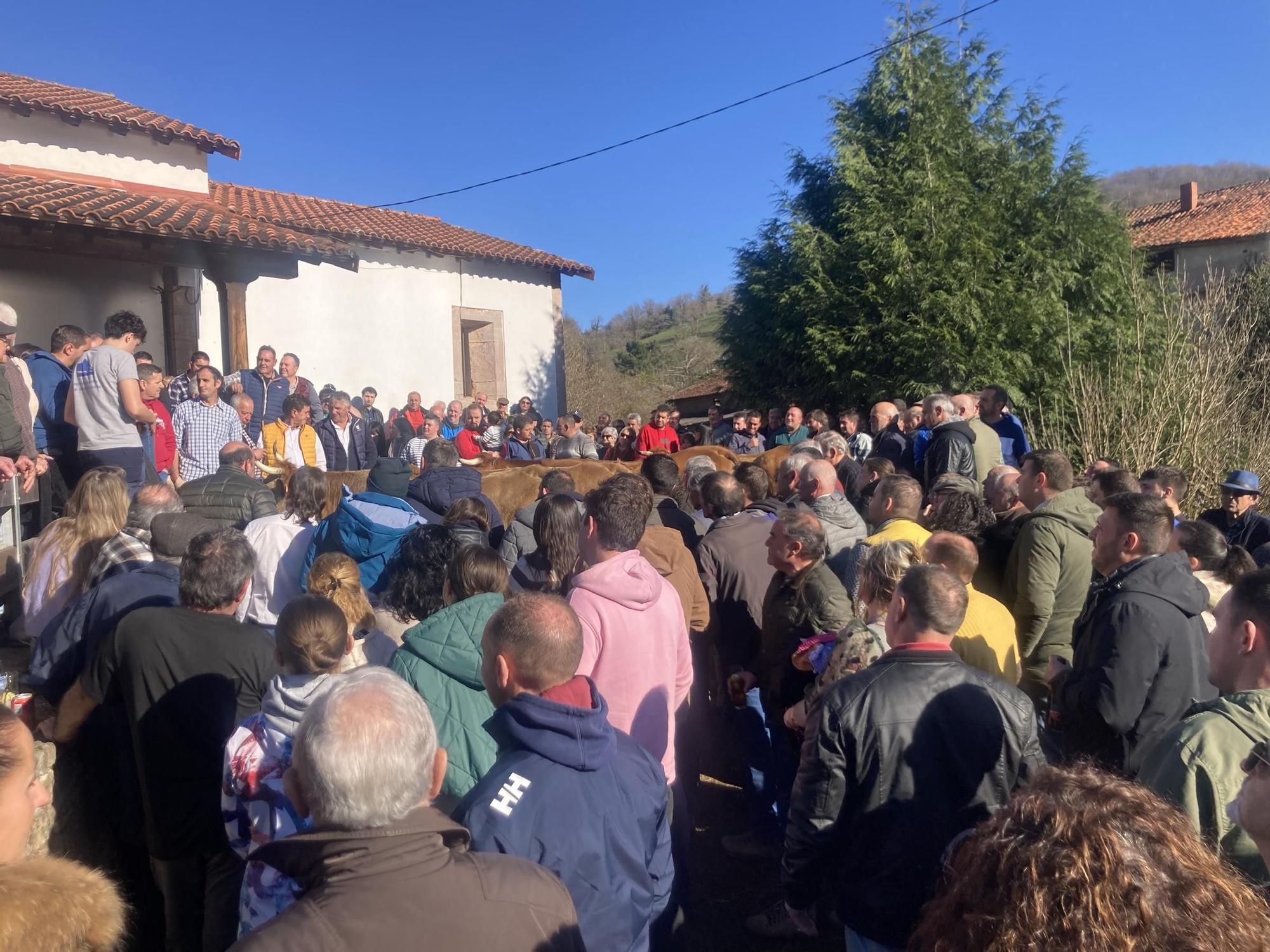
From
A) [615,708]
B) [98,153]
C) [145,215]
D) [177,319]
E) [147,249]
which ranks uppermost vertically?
[98,153]

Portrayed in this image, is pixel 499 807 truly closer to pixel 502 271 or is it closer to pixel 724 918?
pixel 724 918

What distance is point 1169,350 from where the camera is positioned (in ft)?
31.4

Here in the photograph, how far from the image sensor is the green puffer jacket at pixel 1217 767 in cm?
198

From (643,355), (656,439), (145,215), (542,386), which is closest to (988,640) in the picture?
(656,439)

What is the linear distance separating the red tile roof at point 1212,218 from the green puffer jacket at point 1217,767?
1113 inches

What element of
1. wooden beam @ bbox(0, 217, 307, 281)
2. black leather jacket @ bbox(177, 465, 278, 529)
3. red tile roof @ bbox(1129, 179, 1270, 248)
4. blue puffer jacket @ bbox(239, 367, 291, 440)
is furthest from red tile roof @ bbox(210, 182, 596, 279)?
red tile roof @ bbox(1129, 179, 1270, 248)

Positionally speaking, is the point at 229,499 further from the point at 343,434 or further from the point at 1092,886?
the point at 1092,886

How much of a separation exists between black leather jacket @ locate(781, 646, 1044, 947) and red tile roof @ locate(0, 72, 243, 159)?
14381 mm

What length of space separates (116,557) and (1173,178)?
67.7 metres

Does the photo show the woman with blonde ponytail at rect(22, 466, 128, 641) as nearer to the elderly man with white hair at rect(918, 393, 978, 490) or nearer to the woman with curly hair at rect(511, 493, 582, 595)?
the woman with curly hair at rect(511, 493, 582, 595)

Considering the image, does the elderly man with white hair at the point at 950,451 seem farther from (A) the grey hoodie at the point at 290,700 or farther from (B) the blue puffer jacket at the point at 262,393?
(B) the blue puffer jacket at the point at 262,393

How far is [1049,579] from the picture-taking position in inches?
165

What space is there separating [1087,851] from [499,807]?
1202 mm

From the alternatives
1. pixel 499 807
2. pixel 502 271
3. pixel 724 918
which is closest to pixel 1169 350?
pixel 724 918
